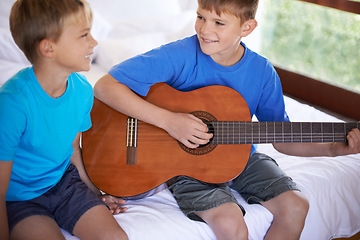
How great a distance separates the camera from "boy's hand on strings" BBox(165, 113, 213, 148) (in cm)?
136

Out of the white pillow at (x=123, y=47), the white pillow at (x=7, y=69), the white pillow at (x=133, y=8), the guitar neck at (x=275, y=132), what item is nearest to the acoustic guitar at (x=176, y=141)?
the guitar neck at (x=275, y=132)

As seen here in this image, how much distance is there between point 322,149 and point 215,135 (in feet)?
1.61

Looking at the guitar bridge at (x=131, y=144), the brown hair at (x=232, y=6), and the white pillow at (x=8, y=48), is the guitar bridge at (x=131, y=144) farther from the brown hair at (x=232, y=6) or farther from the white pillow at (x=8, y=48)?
the white pillow at (x=8, y=48)

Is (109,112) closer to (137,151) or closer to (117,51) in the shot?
(137,151)

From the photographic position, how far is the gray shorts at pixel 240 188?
1331mm

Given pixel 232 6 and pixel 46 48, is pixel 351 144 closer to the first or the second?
pixel 232 6

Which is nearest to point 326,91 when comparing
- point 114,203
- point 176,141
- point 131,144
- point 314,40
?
point 314,40

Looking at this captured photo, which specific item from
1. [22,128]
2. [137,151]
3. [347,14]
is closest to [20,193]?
[22,128]

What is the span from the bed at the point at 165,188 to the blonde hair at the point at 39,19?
2.09 feet

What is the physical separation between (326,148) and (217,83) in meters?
0.54

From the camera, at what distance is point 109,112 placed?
4.73ft

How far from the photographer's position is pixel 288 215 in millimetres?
1385

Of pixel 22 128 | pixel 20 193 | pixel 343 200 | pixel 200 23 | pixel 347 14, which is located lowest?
pixel 343 200

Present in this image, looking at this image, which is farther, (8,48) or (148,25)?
(148,25)
